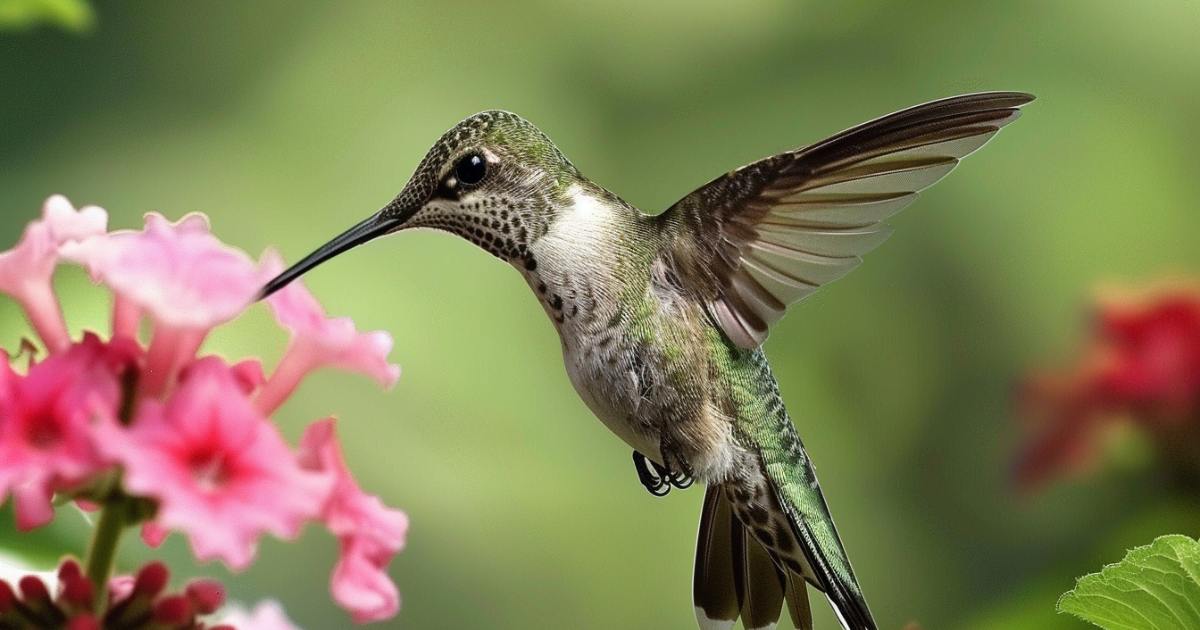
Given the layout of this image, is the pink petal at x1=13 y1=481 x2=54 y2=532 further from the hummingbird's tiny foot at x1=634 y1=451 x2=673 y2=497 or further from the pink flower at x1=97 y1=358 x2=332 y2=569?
the hummingbird's tiny foot at x1=634 y1=451 x2=673 y2=497

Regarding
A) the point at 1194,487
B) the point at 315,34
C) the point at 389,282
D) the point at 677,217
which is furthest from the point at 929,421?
the point at 677,217

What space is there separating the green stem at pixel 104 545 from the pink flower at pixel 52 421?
0.02 metres

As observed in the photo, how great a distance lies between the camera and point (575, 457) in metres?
2.65

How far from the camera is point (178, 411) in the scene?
499 millimetres

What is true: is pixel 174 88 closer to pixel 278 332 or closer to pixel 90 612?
pixel 278 332

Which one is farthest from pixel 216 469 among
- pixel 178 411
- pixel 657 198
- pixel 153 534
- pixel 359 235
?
pixel 657 198

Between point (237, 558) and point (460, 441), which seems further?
point (460, 441)

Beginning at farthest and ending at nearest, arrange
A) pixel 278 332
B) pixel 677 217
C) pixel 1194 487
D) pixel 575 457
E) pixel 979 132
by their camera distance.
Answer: pixel 575 457
pixel 278 332
pixel 1194 487
pixel 677 217
pixel 979 132

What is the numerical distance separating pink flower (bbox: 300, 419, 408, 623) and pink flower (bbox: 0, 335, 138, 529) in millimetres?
83

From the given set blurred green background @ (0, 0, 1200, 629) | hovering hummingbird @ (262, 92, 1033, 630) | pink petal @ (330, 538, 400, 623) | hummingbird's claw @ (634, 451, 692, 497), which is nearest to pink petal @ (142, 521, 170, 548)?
pink petal @ (330, 538, 400, 623)

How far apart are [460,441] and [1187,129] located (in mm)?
1754

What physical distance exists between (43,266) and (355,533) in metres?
0.20

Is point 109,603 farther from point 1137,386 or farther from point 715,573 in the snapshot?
point 1137,386

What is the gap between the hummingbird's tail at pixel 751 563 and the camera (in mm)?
912
